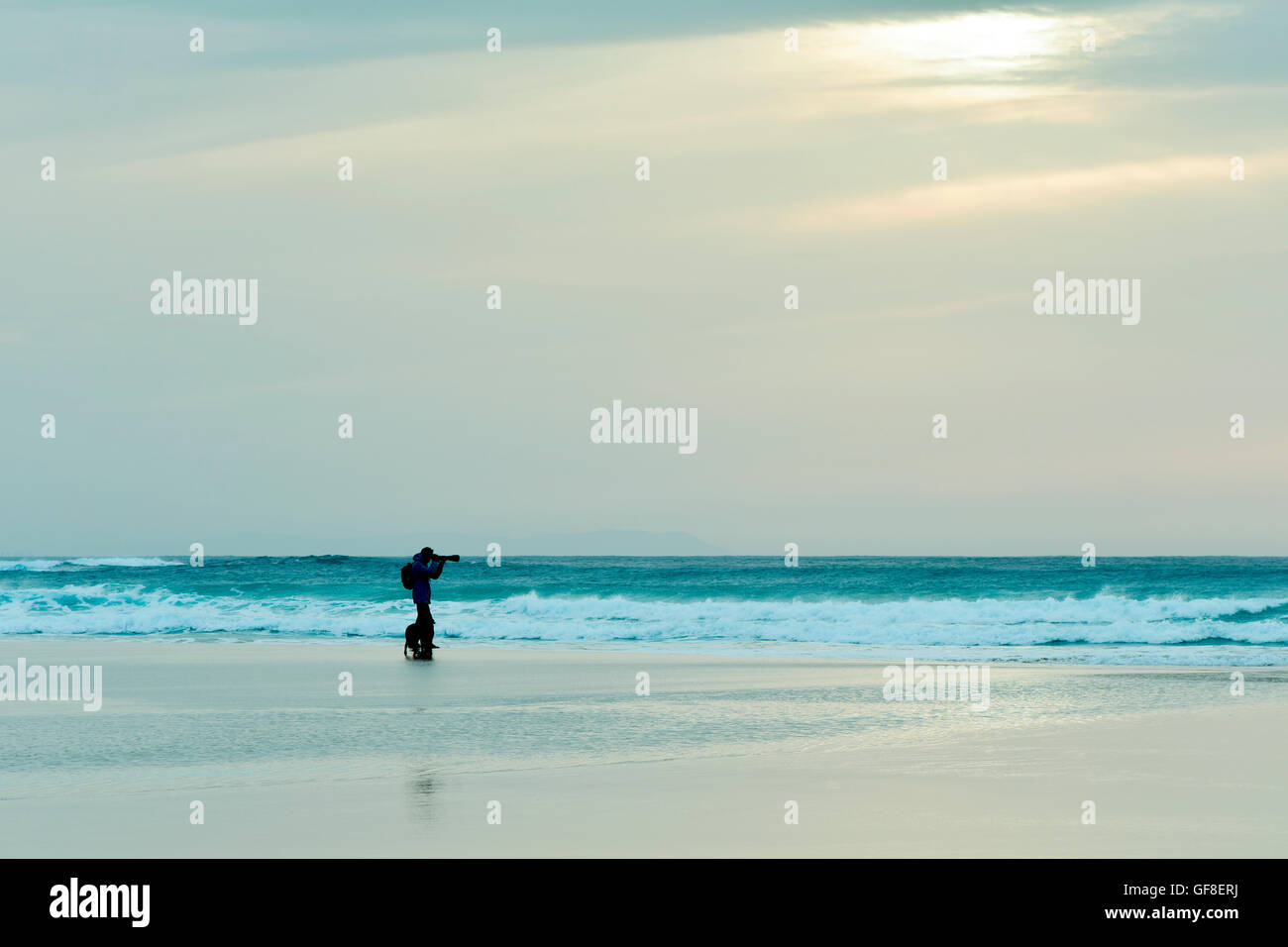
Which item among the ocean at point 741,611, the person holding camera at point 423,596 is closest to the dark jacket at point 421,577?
the person holding camera at point 423,596

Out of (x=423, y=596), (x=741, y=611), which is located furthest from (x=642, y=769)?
(x=741, y=611)

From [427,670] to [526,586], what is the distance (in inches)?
1138

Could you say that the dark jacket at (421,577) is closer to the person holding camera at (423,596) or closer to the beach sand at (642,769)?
the person holding camera at (423,596)

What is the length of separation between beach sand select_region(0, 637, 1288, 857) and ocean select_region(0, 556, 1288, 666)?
323 inches

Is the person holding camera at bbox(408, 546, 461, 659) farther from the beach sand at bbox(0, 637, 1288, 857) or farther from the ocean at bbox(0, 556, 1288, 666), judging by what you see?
the ocean at bbox(0, 556, 1288, 666)

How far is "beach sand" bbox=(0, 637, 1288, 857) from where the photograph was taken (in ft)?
24.2

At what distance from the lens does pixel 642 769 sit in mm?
9594

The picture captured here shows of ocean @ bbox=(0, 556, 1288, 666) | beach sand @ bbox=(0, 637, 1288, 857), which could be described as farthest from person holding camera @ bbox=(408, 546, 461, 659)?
ocean @ bbox=(0, 556, 1288, 666)

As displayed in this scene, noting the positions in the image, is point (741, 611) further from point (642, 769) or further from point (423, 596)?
point (642, 769)

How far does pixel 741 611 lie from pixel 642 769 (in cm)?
2464
